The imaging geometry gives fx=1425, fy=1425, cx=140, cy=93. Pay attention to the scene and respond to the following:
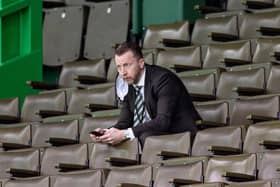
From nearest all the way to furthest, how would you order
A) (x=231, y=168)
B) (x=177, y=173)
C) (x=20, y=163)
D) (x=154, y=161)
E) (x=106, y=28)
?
(x=231, y=168) < (x=177, y=173) < (x=154, y=161) < (x=20, y=163) < (x=106, y=28)

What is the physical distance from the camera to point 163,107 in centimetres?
708

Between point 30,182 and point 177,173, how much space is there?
2.78 ft

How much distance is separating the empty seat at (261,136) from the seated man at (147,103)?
1.43 feet

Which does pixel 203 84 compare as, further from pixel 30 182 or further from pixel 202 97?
pixel 30 182

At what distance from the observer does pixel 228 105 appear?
7148mm

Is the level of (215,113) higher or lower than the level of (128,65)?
lower

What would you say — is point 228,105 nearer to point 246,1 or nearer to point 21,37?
point 246,1

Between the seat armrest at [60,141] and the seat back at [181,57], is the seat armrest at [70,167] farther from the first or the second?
the seat back at [181,57]

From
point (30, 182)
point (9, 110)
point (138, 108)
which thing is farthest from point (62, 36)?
point (30, 182)

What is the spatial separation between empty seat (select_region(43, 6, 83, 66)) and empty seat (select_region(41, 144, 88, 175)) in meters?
2.04

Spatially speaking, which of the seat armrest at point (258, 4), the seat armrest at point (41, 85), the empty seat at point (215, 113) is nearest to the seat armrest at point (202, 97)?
the empty seat at point (215, 113)

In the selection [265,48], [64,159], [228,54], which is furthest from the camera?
[228,54]

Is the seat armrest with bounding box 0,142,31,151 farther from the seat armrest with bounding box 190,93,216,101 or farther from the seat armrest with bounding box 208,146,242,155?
the seat armrest with bounding box 208,146,242,155

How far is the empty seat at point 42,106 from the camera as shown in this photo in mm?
8102
